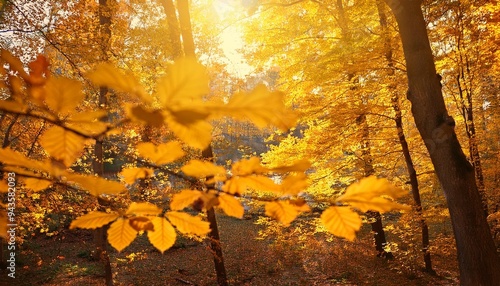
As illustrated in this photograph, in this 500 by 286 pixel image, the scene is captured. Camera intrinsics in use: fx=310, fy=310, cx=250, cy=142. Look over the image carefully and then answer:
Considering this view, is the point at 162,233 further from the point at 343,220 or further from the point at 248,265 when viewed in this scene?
the point at 248,265

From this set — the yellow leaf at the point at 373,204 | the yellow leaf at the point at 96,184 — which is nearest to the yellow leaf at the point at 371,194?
the yellow leaf at the point at 373,204

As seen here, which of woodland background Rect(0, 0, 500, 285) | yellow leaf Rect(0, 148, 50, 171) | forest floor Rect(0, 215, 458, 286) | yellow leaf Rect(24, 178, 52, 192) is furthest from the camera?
forest floor Rect(0, 215, 458, 286)

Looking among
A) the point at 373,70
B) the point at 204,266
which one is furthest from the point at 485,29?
the point at 204,266

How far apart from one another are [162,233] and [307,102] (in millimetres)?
6188

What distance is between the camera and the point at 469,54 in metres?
5.95

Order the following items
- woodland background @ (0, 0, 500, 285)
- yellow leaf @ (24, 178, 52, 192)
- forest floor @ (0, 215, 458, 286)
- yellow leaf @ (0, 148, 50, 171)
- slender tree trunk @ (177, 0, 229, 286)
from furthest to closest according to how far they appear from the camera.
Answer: forest floor @ (0, 215, 458, 286) < slender tree trunk @ (177, 0, 229, 286) < woodland background @ (0, 0, 500, 285) < yellow leaf @ (24, 178, 52, 192) < yellow leaf @ (0, 148, 50, 171)

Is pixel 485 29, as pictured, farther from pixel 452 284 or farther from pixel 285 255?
pixel 285 255

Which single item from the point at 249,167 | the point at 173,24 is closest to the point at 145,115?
the point at 249,167

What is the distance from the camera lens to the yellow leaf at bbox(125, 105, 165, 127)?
36 cm

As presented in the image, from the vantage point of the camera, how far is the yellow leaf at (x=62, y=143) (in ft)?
1.54

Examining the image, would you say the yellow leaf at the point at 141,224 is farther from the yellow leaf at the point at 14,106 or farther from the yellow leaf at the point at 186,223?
the yellow leaf at the point at 14,106

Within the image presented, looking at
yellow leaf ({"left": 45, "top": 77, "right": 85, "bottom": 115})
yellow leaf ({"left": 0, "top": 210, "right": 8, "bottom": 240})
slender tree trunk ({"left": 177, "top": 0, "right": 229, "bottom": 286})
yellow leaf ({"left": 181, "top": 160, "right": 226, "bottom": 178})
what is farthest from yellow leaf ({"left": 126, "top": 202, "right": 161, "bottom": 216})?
slender tree trunk ({"left": 177, "top": 0, "right": 229, "bottom": 286})

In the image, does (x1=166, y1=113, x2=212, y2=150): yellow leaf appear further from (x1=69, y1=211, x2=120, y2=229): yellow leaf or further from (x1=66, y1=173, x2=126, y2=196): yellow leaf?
(x1=69, y1=211, x2=120, y2=229): yellow leaf

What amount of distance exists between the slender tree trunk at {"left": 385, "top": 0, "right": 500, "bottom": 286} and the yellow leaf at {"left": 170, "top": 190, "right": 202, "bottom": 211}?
2.82m
